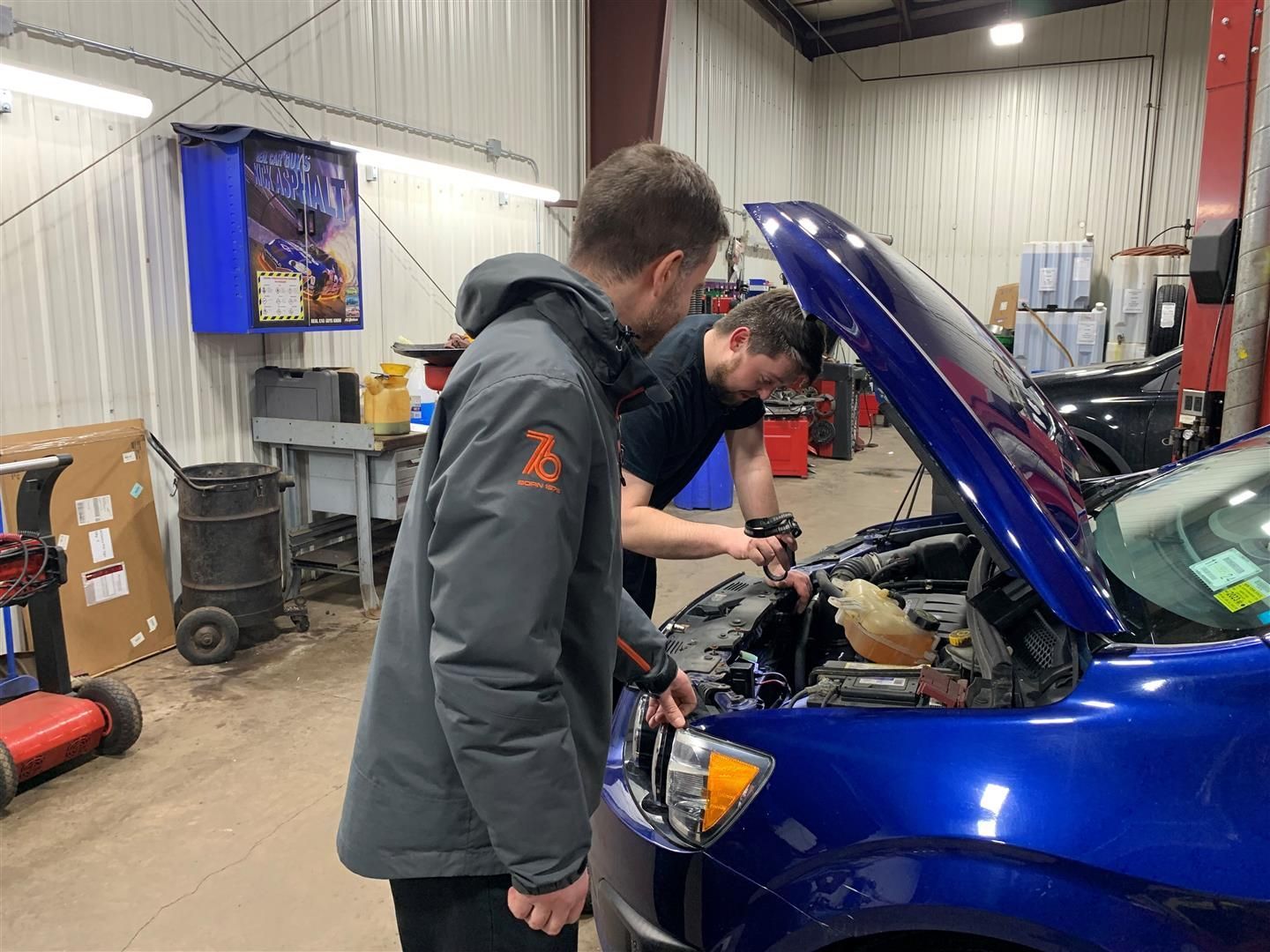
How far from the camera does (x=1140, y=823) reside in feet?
3.86

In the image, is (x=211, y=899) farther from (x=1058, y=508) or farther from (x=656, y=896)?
(x=1058, y=508)

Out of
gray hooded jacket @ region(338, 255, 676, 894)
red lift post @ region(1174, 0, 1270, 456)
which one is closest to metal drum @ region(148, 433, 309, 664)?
gray hooded jacket @ region(338, 255, 676, 894)

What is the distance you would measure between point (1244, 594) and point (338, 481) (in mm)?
4356

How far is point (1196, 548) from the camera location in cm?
166

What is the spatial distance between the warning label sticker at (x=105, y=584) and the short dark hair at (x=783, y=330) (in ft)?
10.3

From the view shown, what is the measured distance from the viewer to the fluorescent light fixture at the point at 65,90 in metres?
3.51

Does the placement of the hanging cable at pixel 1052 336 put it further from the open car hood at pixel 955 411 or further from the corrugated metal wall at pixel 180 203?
the open car hood at pixel 955 411

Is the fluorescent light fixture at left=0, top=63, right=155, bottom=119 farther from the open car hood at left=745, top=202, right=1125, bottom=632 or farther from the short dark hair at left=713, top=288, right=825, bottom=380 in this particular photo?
the open car hood at left=745, top=202, right=1125, bottom=632

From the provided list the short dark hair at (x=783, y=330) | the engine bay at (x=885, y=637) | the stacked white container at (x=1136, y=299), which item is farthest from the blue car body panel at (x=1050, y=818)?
the stacked white container at (x=1136, y=299)

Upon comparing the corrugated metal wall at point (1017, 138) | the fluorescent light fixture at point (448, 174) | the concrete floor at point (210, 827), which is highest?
the corrugated metal wall at point (1017, 138)

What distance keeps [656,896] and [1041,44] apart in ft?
44.5

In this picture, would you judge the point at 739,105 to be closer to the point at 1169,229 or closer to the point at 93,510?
the point at 1169,229

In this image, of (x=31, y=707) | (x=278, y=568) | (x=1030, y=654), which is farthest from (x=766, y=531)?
(x=278, y=568)

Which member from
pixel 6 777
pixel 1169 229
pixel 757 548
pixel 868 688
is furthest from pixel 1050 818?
pixel 1169 229
